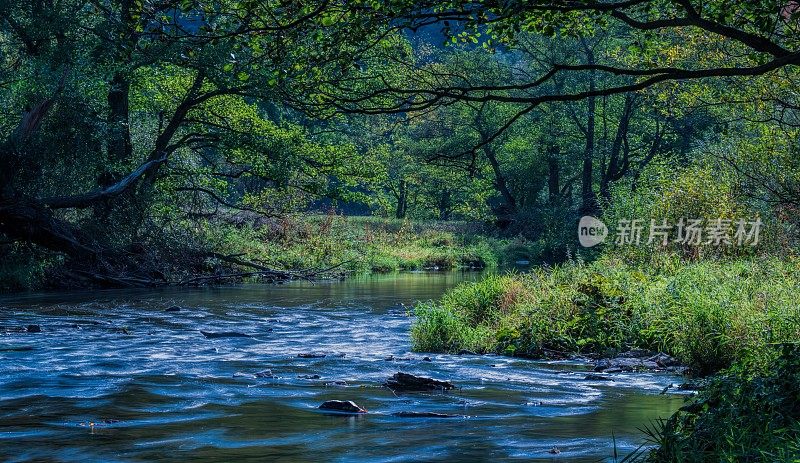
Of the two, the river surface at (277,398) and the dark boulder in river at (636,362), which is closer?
the river surface at (277,398)

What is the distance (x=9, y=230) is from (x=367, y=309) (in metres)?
9.72

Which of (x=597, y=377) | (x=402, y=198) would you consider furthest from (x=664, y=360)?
(x=402, y=198)

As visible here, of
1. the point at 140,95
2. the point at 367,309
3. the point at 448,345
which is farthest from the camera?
the point at 140,95

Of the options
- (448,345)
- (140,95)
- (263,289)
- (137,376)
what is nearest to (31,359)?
(137,376)

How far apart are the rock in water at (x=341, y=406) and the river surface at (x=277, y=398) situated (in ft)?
0.56

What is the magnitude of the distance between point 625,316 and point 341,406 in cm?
642

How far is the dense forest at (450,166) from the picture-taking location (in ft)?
28.2

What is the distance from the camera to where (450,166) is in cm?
1575

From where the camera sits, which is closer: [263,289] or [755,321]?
[755,321]

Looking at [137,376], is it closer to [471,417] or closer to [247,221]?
[471,417]

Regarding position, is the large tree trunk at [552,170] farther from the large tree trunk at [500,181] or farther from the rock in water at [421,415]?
the rock in water at [421,415]

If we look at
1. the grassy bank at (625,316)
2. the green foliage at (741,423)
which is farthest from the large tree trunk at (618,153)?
the green foliage at (741,423)

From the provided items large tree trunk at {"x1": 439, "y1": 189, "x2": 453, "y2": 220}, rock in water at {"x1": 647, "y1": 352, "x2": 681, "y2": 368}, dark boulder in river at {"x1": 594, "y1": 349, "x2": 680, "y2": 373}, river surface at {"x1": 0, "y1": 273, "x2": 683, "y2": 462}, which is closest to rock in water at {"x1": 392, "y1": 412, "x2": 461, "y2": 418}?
river surface at {"x1": 0, "y1": 273, "x2": 683, "y2": 462}

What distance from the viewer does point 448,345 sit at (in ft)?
49.6
